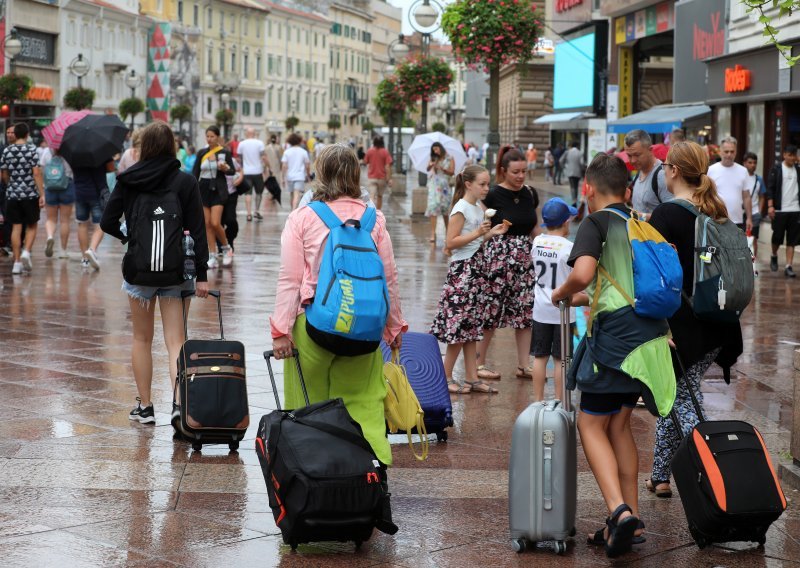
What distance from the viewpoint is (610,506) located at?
5.71m

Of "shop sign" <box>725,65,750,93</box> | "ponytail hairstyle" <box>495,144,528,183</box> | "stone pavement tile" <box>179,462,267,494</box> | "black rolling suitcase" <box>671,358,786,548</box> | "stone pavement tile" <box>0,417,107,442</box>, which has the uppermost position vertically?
"shop sign" <box>725,65,750,93</box>

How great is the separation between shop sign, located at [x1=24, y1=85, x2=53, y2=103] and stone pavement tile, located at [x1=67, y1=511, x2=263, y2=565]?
61697 mm

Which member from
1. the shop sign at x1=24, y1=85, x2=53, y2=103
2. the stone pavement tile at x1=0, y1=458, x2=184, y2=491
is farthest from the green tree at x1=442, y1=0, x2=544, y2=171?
the shop sign at x1=24, y1=85, x2=53, y2=103

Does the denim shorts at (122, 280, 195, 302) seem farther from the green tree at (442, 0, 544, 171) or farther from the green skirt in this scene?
the green tree at (442, 0, 544, 171)

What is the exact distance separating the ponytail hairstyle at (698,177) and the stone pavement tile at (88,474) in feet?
9.47

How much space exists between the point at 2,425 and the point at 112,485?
1.70 meters

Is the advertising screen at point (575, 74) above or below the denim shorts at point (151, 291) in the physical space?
above

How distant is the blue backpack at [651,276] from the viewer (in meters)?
5.70

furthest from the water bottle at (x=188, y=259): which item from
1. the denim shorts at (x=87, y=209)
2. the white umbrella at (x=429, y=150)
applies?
the white umbrella at (x=429, y=150)

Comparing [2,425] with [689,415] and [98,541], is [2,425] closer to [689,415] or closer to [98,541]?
[98,541]

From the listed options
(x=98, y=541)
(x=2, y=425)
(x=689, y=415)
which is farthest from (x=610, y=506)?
(x=2, y=425)

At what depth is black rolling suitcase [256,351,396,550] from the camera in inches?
213

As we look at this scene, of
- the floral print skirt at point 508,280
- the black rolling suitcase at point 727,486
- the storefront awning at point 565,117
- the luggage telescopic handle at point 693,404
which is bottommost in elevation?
the black rolling suitcase at point 727,486

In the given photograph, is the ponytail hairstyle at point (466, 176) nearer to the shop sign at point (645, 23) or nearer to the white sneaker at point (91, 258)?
the white sneaker at point (91, 258)
